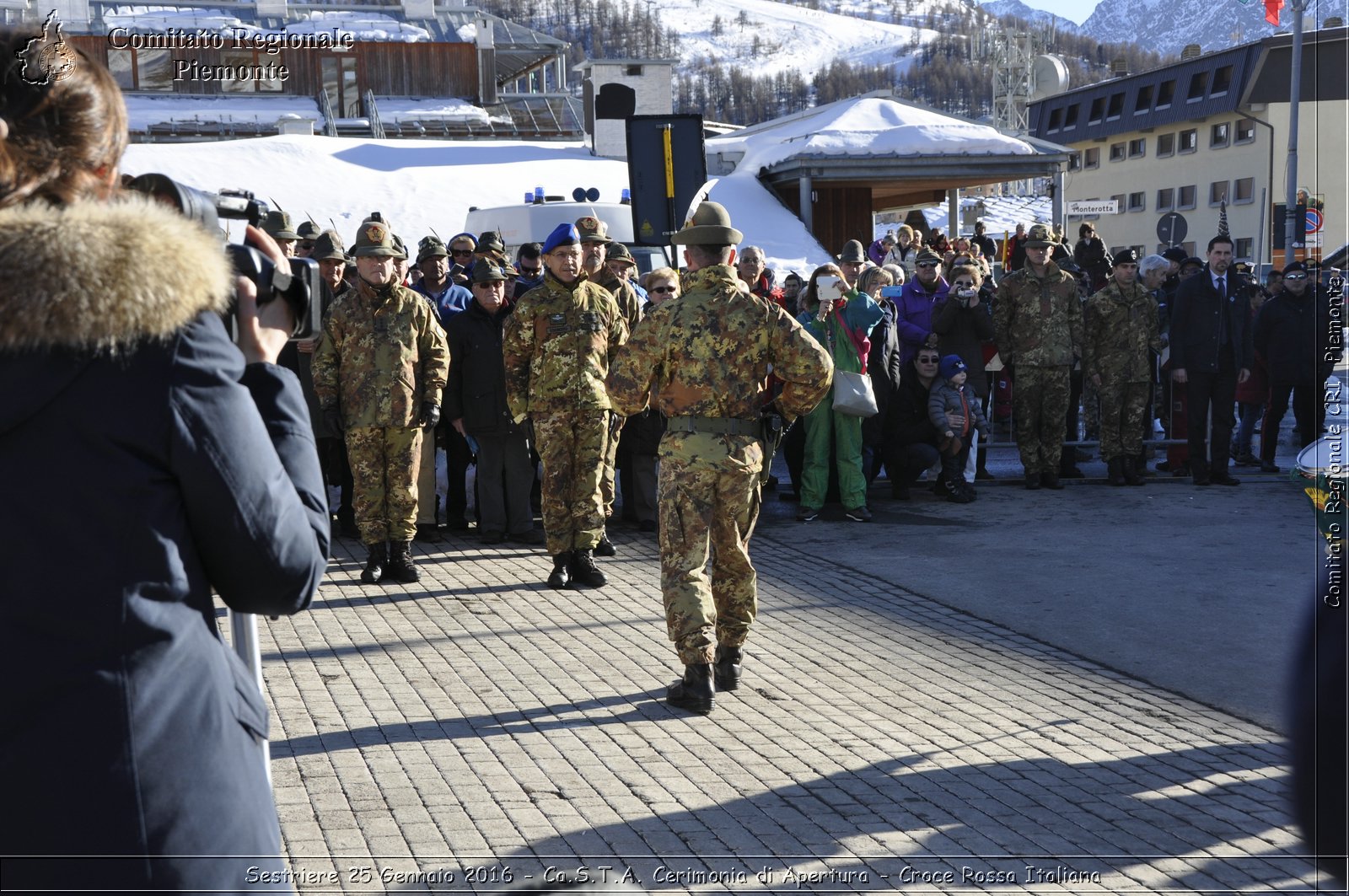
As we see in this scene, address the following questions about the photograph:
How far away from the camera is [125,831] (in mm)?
1929

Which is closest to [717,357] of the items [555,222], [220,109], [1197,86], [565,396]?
[565,396]

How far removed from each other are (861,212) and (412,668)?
22.8m

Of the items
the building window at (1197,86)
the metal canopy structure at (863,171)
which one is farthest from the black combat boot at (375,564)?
the building window at (1197,86)

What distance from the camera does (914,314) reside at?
39.8ft

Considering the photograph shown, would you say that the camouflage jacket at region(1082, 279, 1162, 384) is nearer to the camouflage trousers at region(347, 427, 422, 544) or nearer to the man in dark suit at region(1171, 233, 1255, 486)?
the man in dark suit at region(1171, 233, 1255, 486)

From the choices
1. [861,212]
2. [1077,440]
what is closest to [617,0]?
[861,212]

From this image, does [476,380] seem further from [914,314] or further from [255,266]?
[255,266]

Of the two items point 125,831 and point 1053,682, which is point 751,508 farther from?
point 125,831

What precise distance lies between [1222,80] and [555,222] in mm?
48366

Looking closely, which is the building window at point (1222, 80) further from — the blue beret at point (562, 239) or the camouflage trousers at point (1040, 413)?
the blue beret at point (562, 239)

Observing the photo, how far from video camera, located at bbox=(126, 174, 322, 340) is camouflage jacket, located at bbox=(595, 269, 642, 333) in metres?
6.88

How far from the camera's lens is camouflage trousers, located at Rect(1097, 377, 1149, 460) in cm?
1241

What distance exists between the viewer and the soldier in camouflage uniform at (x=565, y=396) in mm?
8438

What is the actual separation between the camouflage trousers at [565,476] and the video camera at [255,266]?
605cm
